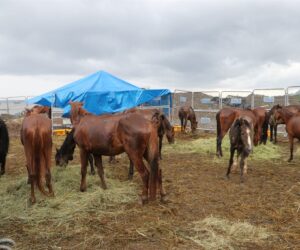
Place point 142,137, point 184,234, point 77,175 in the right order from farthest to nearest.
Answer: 1. point 77,175
2. point 142,137
3. point 184,234

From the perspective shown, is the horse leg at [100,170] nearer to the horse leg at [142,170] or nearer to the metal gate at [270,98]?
the horse leg at [142,170]

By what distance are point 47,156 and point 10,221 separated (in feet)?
4.32

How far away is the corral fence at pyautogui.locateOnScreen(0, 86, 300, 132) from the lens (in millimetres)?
17281

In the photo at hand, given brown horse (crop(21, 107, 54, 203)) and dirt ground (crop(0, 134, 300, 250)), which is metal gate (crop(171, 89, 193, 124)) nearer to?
dirt ground (crop(0, 134, 300, 250))

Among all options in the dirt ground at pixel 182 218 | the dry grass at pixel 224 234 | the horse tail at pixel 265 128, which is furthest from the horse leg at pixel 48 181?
the horse tail at pixel 265 128

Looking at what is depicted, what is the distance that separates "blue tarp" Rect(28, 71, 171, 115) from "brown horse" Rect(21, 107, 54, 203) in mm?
10533

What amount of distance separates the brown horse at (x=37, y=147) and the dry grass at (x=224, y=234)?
289cm

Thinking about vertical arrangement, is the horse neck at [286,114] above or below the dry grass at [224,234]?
above

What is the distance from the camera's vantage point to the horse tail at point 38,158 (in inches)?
237

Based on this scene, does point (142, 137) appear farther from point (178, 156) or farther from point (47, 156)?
point (178, 156)

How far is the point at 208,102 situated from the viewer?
2042 cm

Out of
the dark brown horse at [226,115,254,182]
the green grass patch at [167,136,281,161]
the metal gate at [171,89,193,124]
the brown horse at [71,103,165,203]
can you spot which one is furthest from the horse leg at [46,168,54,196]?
the metal gate at [171,89,193,124]

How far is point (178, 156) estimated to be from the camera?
37.5 feet

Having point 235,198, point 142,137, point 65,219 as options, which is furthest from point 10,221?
point 235,198
